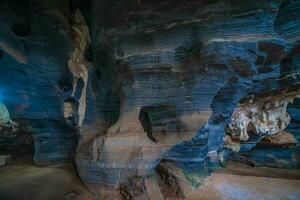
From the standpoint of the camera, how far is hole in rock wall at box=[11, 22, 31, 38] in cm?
576

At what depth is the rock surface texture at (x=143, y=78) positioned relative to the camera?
170 inches

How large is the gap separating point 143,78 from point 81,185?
3228 millimetres

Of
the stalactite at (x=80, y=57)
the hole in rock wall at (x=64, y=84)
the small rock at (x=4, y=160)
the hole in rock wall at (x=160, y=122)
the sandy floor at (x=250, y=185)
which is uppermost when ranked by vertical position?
the stalactite at (x=80, y=57)

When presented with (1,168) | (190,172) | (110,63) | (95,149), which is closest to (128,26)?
(110,63)

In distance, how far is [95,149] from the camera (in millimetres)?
5016

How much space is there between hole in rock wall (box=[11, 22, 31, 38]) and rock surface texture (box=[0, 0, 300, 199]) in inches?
1.1

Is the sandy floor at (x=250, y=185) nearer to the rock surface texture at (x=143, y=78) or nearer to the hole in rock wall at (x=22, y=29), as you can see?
the rock surface texture at (x=143, y=78)

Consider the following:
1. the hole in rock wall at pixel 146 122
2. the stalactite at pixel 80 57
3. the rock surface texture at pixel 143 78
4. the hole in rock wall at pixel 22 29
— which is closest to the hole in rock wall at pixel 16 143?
the rock surface texture at pixel 143 78

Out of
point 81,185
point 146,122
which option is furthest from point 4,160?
point 146,122

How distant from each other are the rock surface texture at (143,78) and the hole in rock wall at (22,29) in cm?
3

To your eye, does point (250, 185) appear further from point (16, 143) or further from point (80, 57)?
point (16, 143)

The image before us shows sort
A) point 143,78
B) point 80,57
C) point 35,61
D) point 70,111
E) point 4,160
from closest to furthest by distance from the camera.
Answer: point 143,78
point 35,61
point 80,57
point 70,111
point 4,160

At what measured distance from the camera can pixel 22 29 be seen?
234 inches

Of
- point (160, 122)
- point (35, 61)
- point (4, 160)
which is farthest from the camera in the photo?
point (4, 160)
